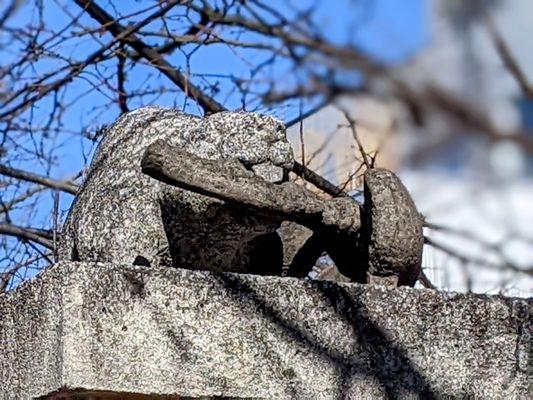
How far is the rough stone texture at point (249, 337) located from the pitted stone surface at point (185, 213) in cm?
16

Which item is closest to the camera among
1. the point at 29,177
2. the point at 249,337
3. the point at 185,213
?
the point at 249,337

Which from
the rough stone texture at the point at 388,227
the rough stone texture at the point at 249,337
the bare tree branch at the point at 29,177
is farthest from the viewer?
the bare tree branch at the point at 29,177

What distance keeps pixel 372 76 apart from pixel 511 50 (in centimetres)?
6

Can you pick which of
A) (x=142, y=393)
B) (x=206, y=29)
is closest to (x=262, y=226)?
(x=142, y=393)

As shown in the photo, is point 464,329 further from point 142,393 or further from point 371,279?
point 142,393

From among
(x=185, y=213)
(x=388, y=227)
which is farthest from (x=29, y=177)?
(x=388, y=227)

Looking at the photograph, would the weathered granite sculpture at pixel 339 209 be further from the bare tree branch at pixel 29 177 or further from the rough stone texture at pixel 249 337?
the bare tree branch at pixel 29 177

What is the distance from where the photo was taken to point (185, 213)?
1851mm

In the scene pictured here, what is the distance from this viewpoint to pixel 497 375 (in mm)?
1860

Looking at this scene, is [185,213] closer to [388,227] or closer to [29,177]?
[388,227]

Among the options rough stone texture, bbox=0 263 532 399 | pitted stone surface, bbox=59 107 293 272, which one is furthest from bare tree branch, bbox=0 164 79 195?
rough stone texture, bbox=0 263 532 399

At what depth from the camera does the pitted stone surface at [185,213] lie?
185 centimetres

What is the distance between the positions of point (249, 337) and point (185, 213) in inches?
11.4

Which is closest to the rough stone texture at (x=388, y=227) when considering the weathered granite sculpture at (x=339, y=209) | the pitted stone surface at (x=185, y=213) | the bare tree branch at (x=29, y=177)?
the weathered granite sculpture at (x=339, y=209)
